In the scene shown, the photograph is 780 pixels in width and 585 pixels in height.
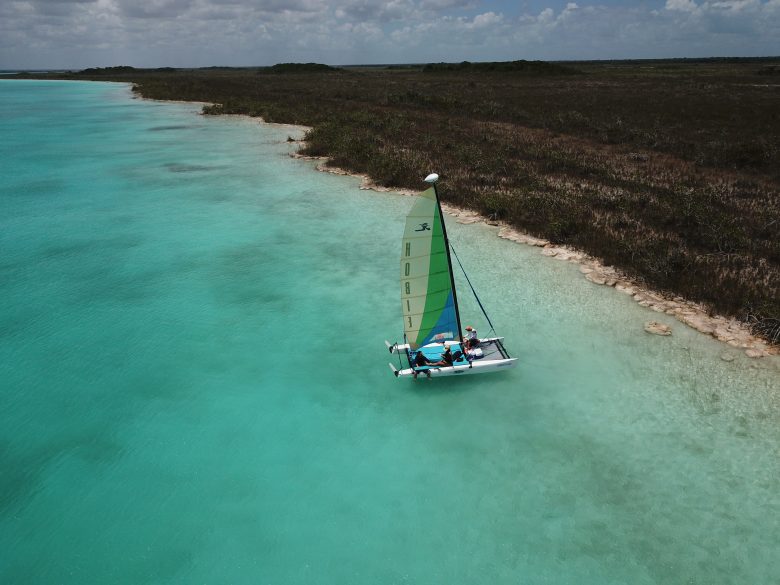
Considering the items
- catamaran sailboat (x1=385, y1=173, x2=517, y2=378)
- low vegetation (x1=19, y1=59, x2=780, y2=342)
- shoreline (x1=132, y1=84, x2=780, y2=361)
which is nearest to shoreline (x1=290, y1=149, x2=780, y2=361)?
shoreline (x1=132, y1=84, x2=780, y2=361)

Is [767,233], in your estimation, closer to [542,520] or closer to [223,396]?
[542,520]

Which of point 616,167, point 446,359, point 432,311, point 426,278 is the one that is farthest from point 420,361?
point 616,167

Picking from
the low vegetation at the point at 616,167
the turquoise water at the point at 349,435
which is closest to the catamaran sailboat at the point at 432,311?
the turquoise water at the point at 349,435

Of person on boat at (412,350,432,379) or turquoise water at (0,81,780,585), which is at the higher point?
person on boat at (412,350,432,379)

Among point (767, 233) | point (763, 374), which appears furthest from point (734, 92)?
point (763, 374)

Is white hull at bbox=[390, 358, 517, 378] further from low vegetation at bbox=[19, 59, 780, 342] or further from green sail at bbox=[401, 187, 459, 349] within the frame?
low vegetation at bbox=[19, 59, 780, 342]

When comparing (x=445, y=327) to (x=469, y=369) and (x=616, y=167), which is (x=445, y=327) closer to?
(x=469, y=369)

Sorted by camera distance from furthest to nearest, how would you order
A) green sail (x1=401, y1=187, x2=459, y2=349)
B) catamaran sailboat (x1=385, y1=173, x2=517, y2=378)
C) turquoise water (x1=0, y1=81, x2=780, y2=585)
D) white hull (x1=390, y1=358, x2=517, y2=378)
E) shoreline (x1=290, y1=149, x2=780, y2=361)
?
shoreline (x1=290, y1=149, x2=780, y2=361)
white hull (x1=390, y1=358, x2=517, y2=378)
catamaran sailboat (x1=385, y1=173, x2=517, y2=378)
green sail (x1=401, y1=187, x2=459, y2=349)
turquoise water (x1=0, y1=81, x2=780, y2=585)
